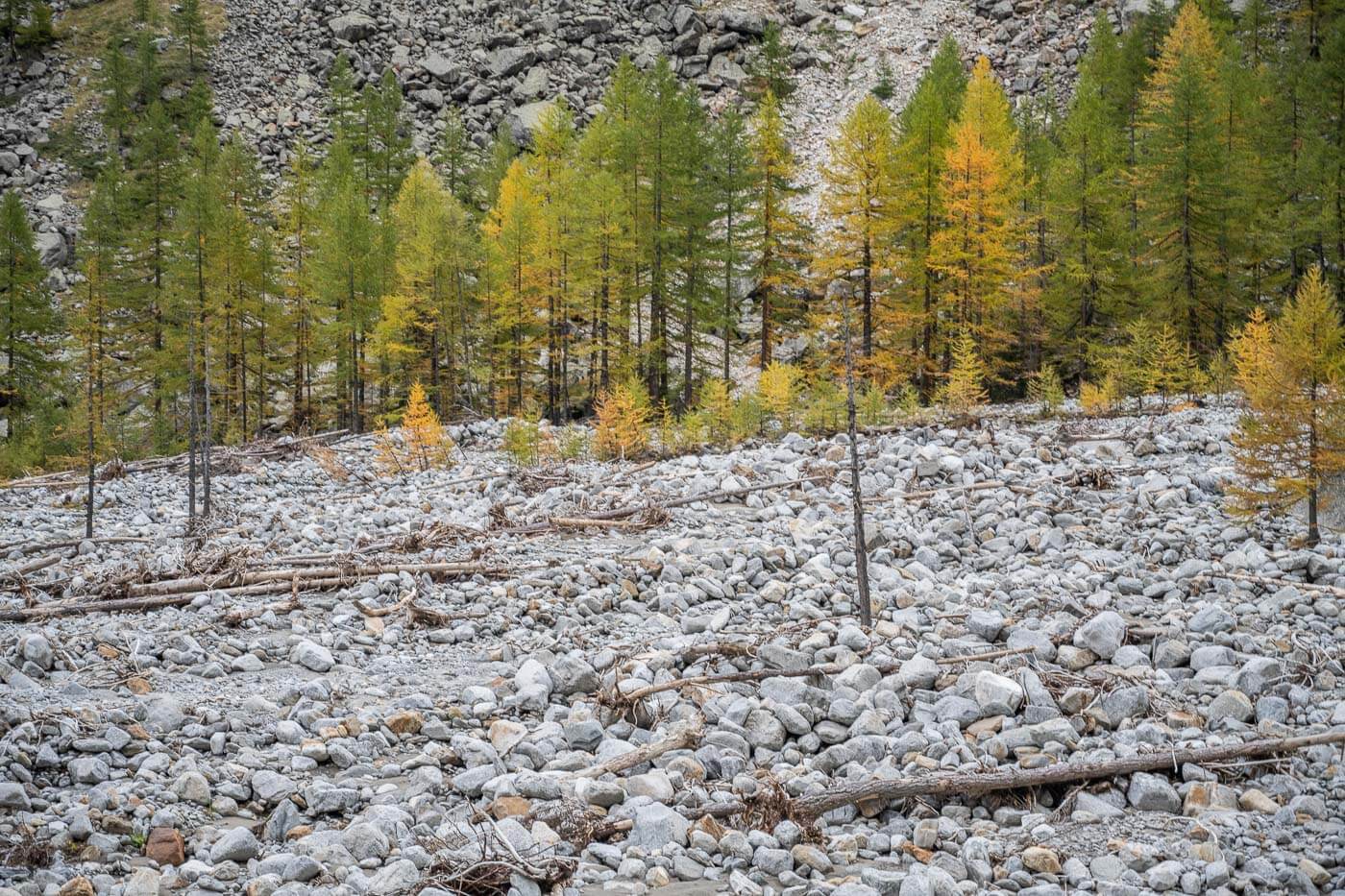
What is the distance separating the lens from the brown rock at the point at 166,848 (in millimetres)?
4879

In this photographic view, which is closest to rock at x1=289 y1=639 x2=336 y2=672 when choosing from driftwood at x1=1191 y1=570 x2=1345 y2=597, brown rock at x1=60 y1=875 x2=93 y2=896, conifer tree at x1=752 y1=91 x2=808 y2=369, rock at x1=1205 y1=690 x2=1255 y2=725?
brown rock at x1=60 y1=875 x2=93 y2=896

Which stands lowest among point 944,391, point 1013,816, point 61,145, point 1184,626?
point 1013,816

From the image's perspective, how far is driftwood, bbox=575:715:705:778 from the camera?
6.14m

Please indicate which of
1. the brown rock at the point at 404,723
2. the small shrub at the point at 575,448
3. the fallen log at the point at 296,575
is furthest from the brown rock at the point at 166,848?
→ the small shrub at the point at 575,448

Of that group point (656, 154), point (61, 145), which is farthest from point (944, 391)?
point (61, 145)

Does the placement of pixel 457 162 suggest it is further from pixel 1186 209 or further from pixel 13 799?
pixel 13 799

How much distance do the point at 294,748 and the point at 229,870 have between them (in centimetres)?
172

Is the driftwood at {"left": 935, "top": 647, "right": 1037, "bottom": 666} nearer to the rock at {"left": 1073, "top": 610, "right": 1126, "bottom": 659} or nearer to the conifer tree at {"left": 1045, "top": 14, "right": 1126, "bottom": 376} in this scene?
the rock at {"left": 1073, "top": 610, "right": 1126, "bottom": 659}

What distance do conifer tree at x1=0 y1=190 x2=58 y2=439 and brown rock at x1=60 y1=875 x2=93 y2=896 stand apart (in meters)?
38.5

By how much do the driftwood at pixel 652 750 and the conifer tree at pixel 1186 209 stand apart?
26.8 m

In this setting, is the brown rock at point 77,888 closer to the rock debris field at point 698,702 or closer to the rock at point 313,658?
the rock debris field at point 698,702

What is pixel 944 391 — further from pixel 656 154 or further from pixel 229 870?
pixel 229 870

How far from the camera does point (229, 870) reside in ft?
15.7

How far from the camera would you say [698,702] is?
7320 millimetres
